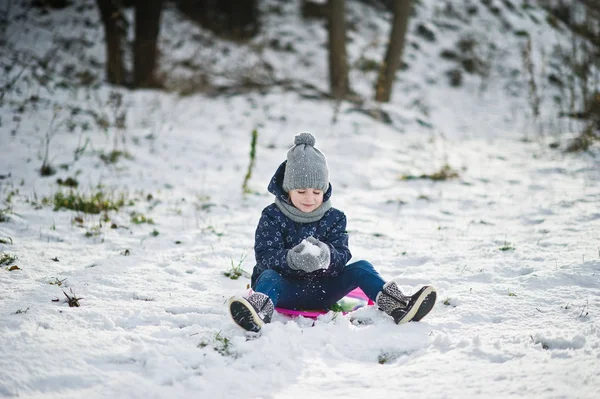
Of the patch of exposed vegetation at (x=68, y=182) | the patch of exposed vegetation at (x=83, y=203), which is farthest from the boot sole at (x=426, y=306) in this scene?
the patch of exposed vegetation at (x=68, y=182)

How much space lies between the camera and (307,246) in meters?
2.61

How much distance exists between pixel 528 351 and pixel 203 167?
534cm

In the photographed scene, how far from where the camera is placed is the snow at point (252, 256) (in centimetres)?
207

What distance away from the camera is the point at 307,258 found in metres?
2.58

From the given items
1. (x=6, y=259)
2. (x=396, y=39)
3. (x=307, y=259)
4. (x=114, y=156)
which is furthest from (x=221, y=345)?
(x=396, y=39)

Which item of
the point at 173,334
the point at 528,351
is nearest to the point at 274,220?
the point at 173,334

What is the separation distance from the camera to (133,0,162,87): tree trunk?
9.48m

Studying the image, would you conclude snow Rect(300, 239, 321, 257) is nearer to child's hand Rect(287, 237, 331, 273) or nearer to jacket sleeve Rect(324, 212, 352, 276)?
child's hand Rect(287, 237, 331, 273)

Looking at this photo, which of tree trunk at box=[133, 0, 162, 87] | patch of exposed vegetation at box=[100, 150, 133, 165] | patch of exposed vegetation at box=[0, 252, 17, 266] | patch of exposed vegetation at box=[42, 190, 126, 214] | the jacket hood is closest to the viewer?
the jacket hood

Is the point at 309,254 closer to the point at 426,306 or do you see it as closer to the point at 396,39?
the point at 426,306

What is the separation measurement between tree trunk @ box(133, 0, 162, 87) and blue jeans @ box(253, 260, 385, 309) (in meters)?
8.30

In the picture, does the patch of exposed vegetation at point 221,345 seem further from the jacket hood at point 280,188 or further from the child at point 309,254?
the jacket hood at point 280,188

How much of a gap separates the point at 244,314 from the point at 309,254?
19.7 inches

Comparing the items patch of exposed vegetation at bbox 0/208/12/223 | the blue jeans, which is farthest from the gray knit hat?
patch of exposed vegetation at bbox 0/208/12/223
